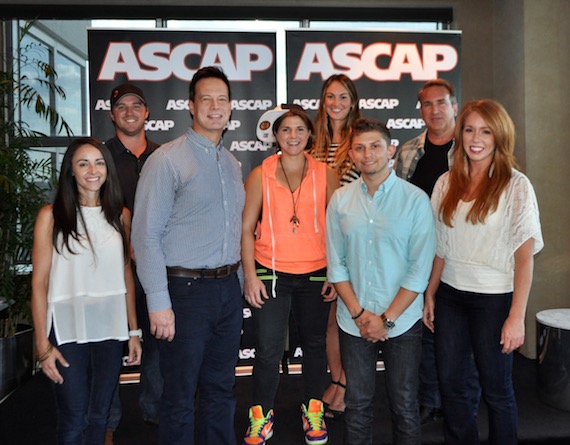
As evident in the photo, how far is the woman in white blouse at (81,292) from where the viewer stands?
6.66ft

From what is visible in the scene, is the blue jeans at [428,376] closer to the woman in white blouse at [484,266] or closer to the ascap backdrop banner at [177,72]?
the woman in white blouse at [484,266]

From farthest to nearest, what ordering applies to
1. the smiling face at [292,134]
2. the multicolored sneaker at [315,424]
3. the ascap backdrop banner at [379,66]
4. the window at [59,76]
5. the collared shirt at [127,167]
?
the window at [59,76] → the ascap backdrop banner at [379,66] → the collared shirt at [127,167] → the multicolored sneaker at [315,424] → the smiling face at [292,134]

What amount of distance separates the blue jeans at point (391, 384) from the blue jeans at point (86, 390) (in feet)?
3.18

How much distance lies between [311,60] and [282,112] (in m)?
1.82

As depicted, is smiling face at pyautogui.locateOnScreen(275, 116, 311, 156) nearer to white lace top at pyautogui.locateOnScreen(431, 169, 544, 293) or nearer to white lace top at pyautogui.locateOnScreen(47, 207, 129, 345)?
white lace top at pyautogui.locateOnScreen(431, 169, 544, 293)

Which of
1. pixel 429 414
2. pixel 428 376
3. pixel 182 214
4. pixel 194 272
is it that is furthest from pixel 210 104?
pixel 429 414

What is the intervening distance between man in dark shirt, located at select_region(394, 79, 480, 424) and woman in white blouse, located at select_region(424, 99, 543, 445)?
691 mm

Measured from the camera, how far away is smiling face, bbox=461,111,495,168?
219cm

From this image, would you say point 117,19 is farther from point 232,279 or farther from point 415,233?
point 415,233

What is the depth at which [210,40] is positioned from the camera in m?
4.23

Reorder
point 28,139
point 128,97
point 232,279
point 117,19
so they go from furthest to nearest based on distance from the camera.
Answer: point 117,19 < point 28,139 < point 128,97 < point 232,279

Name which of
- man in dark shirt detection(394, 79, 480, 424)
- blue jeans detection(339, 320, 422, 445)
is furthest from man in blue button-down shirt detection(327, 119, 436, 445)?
man in dark shirt detection(394, 79, 480, 424)

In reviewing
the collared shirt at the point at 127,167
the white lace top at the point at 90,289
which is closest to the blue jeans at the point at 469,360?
the white lace top at the point at 90,289

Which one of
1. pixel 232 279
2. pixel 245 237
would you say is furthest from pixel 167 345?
pixel 245 237
